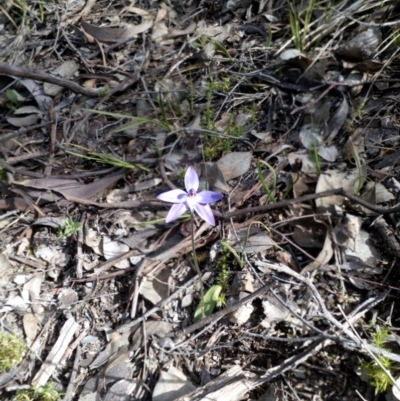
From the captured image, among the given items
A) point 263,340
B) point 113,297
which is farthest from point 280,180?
point 113,297

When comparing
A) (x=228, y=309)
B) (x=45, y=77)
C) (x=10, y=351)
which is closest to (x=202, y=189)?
(x=228, y=309)

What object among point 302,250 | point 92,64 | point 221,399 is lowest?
point 221,399

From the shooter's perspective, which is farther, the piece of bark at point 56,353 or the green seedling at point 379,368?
the piece of bark at point 56,353

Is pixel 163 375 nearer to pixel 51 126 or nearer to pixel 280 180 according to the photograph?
pixel 280 180

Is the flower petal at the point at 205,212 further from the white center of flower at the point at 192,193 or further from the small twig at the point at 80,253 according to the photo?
the small twig at the point at 80,253

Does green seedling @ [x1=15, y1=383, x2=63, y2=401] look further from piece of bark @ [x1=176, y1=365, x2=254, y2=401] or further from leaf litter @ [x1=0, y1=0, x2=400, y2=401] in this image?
piece of bark @ [x1=176, y1=365, x2=254, y2=401]

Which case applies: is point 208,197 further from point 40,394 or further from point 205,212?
point 40,394

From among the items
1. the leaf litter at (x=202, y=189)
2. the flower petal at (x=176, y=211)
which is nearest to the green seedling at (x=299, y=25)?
the leaf litter at (x=202, y=189)

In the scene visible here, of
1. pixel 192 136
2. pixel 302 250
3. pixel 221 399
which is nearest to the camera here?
pixel 221 399
